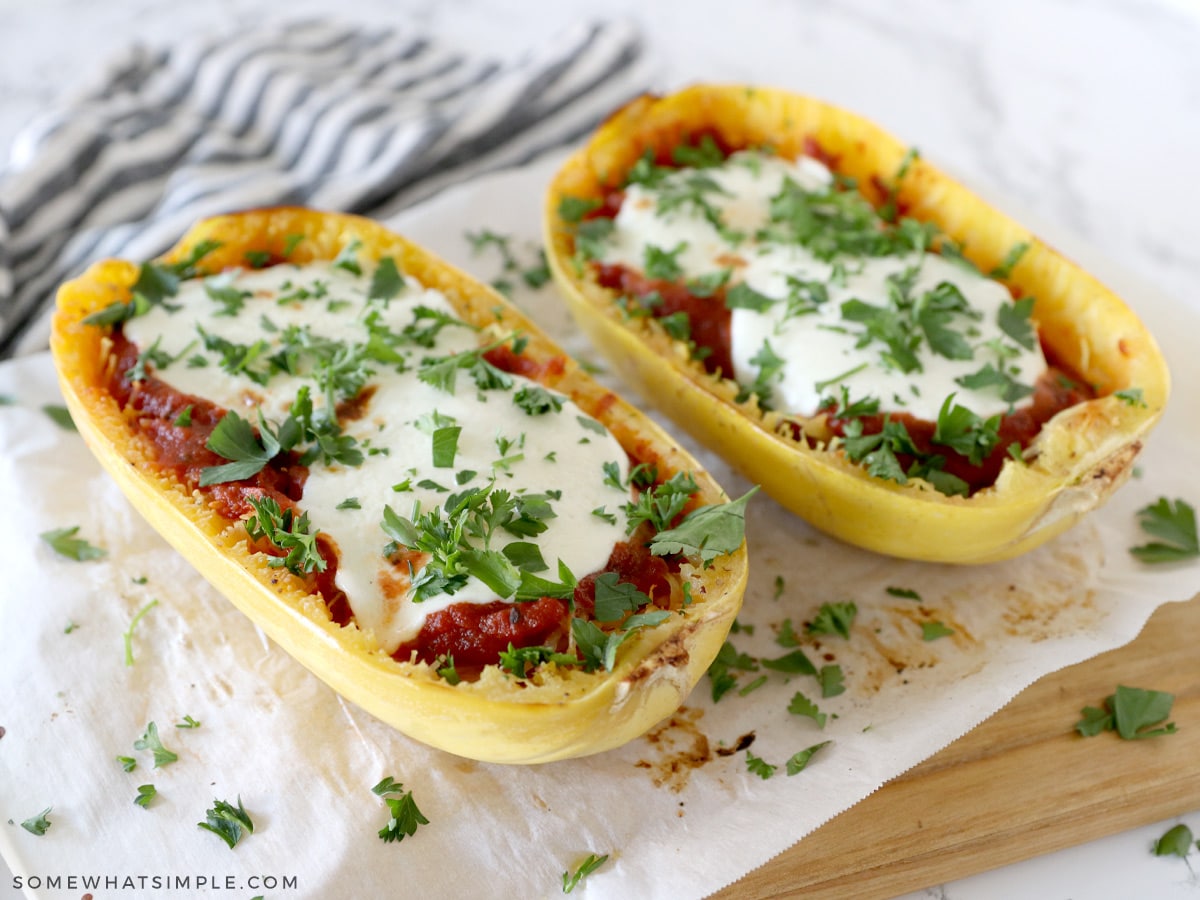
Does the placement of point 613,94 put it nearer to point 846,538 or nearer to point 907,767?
point 846,538

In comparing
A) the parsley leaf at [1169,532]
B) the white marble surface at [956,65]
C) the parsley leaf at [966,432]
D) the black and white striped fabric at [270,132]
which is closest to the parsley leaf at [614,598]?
the parsley leaf at [966,432]

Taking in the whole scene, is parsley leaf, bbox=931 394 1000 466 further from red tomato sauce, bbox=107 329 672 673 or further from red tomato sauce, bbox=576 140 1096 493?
red tomato sauce, bbox=107 329 672 673

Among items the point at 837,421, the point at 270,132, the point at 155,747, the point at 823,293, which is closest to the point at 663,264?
the point at 823,293

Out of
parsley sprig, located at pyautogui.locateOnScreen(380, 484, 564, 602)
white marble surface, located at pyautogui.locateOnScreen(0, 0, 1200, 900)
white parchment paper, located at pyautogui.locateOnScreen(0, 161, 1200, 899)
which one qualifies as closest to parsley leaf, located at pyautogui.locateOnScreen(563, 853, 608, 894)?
white parchment paper, located at pyautogui.locateOnScreen(0, 161, 1200, 899)

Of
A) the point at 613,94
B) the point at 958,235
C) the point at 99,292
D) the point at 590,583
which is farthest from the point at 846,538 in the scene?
the point at 613,94

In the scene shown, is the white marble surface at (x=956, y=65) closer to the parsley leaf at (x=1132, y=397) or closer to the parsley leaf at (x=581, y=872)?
the parsley leaf at (x=1132, y=397)
